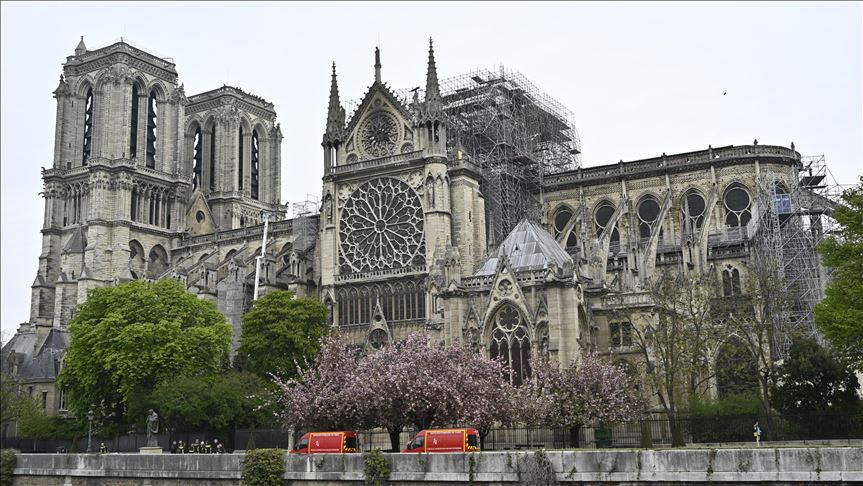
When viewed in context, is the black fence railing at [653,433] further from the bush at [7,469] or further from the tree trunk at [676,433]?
the bush at [7,469]

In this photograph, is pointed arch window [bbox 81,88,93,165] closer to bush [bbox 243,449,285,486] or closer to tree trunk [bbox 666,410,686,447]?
A: bush [bbox 243,449,285,486]

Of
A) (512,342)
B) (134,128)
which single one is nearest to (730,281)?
(512,342)

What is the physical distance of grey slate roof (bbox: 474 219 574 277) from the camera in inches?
1647

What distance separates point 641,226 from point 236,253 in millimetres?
30961

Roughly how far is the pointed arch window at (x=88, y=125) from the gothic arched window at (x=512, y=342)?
164ft

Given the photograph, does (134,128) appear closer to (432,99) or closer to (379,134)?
(379,134)

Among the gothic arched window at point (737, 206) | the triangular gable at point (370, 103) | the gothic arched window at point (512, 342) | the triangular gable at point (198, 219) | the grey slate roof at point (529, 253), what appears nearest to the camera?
the gothic arched window at point (512, 342)

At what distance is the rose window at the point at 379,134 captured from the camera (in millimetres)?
56781

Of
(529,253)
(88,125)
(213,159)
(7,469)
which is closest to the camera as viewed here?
(7,469)

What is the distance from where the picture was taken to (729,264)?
49281 millimetres

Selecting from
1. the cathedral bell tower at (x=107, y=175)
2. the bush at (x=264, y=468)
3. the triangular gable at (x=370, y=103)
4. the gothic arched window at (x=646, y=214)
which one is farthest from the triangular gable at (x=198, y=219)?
the bush at (x=264, y=468)

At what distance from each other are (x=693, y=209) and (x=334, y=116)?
22.9m

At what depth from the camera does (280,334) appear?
164 feet

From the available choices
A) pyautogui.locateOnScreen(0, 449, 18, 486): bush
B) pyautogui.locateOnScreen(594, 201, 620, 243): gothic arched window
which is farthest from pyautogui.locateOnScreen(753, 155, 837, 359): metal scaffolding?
pyautogui.locateOnScreen(0, 449, 18, 486): bush
